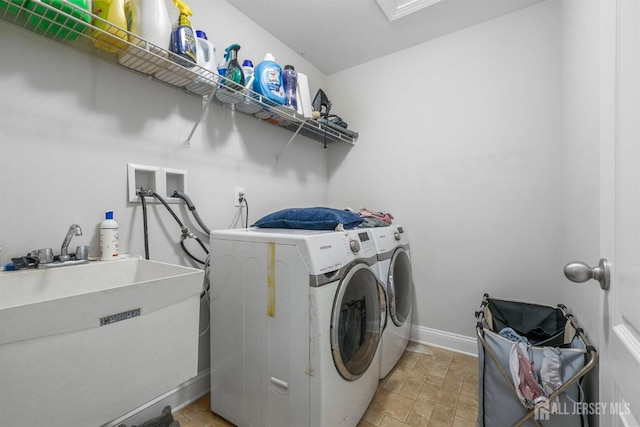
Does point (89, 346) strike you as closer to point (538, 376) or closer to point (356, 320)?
point (356, 320)

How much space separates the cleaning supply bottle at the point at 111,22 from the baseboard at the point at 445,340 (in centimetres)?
261

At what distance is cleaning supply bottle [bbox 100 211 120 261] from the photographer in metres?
1.15

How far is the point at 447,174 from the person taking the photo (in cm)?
211

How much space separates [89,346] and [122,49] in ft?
3.84

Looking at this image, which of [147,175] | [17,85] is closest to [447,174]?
[147,175]

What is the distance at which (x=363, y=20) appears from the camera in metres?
1.95

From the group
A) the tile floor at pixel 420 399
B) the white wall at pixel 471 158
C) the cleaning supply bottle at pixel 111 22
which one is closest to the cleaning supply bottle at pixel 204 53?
the cleaning supply bottle at pixel 111 22

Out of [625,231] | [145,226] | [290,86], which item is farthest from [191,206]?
[625,231]

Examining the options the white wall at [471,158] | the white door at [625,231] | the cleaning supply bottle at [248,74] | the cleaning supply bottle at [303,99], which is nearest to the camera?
the white door at [625,231]

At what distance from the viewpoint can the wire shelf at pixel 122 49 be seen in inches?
36.3

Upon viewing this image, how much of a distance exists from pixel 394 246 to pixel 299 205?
955mm

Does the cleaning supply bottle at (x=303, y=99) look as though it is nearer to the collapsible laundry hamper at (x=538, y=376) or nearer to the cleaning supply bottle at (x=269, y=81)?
the cleaning supply bottle at (x=269, y=81)

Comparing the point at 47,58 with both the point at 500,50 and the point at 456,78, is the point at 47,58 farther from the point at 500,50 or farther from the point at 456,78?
the point at 500,50

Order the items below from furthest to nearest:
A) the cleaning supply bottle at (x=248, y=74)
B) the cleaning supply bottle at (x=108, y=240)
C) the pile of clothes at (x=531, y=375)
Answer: the cleaning supply bottle at (x=248, y=74), the cleaning supply bottle at (x=108, y=240), the pile of clothes at (x=531, y=375)
